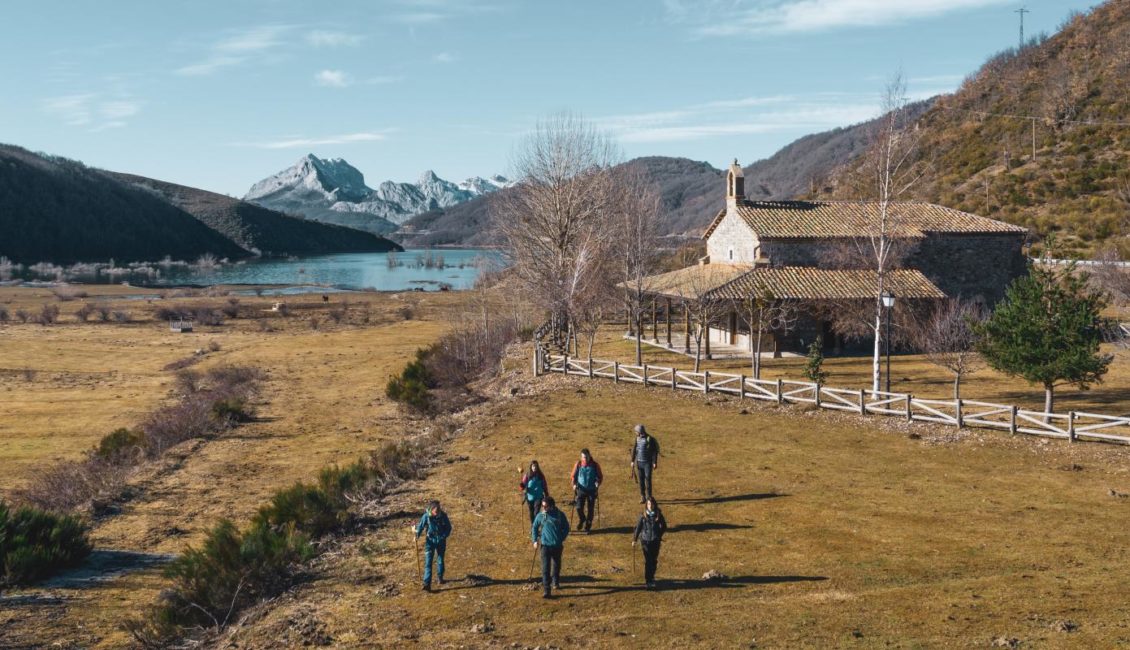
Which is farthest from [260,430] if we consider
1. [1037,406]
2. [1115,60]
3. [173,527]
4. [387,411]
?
[1115,60]

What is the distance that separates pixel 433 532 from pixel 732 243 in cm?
3671

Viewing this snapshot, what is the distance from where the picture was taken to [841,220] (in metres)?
46.2

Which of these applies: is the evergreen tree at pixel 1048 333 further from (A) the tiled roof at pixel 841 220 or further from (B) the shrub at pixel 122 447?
(B) the shrub at pixel 122 447

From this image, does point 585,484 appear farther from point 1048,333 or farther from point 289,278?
point 289,278

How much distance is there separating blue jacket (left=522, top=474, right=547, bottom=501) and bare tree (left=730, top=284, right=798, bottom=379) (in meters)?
20.0

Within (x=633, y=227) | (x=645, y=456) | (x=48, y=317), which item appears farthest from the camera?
(x=48, y=317)

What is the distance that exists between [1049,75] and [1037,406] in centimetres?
9546

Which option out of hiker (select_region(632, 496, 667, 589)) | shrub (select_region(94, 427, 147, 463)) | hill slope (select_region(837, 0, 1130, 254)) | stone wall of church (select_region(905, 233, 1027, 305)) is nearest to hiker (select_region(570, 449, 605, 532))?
hiker (select_region(632, 496, 667, 589))

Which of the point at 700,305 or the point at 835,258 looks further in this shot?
the point at 835,258

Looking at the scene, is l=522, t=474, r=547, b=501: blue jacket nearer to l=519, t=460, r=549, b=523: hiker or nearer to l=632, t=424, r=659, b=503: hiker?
l=519, t=460, r=549, b=523: hiker

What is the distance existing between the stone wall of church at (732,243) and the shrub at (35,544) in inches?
1337

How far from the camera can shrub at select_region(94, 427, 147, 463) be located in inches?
1108

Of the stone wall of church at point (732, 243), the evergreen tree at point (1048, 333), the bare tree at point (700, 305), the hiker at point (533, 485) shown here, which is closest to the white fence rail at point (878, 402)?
the evergreen tree at point (1048, 333)

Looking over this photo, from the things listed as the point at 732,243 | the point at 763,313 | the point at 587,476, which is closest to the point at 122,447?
the point at 587,476
